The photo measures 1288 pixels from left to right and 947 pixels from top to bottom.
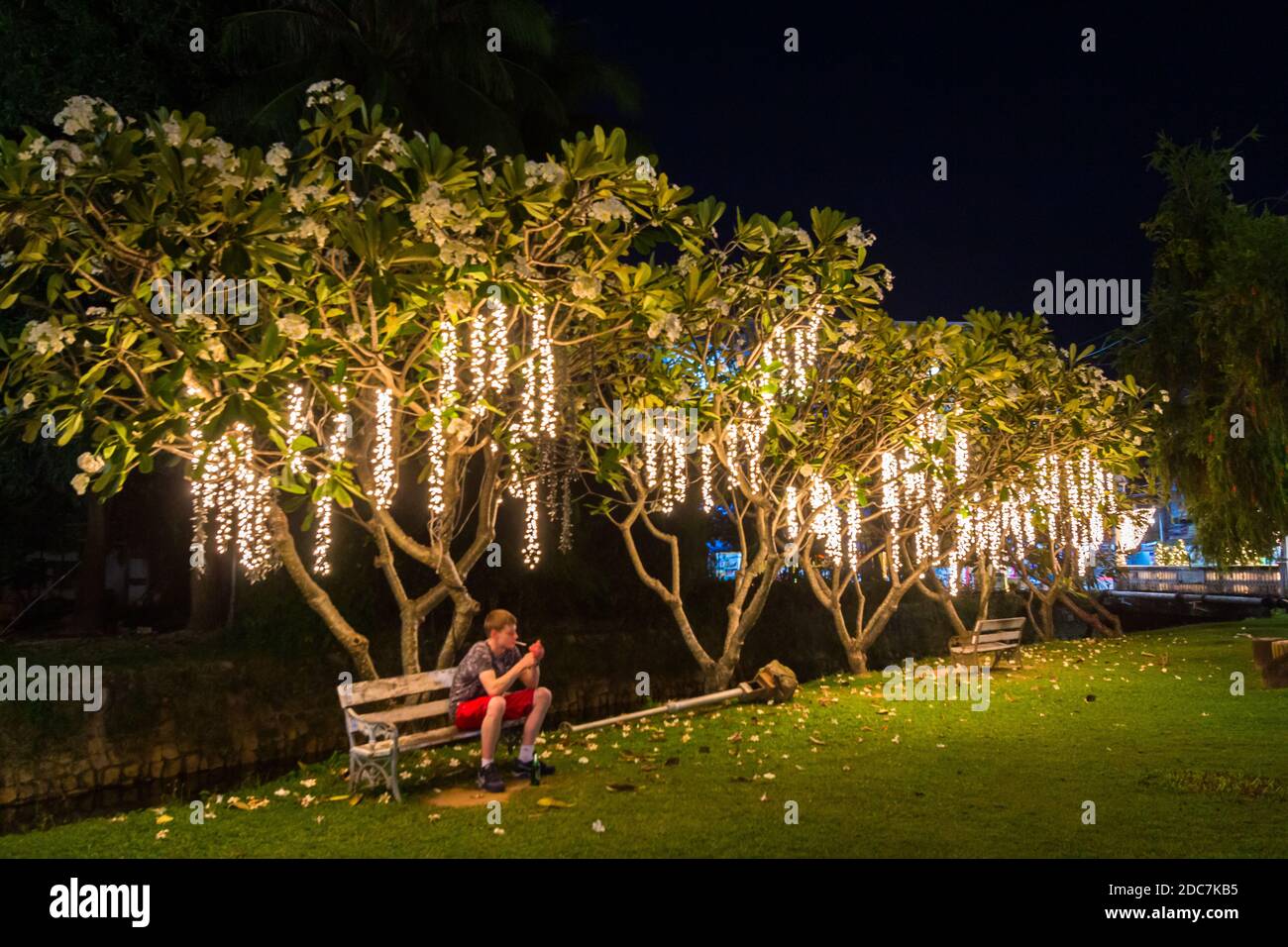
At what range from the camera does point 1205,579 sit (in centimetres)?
3897

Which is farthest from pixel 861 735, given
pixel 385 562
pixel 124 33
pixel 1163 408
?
pixel 124 33

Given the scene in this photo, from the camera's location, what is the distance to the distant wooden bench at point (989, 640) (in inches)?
598

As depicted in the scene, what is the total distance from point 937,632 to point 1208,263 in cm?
1114

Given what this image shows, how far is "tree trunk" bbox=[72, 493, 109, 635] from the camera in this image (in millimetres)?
17094

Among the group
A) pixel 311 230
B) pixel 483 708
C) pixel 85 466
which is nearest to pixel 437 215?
pixel 311 230

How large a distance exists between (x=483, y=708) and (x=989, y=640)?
33.3 ft

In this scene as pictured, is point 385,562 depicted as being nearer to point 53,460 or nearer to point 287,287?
point 287,287

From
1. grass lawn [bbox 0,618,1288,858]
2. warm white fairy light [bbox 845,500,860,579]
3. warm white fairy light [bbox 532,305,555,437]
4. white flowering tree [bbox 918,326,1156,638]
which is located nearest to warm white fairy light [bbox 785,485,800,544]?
warm white fairy light [bbox 845,500,860,579]

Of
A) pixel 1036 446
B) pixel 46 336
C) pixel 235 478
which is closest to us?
pixel 46 336

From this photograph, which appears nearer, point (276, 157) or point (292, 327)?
point (292, 327)

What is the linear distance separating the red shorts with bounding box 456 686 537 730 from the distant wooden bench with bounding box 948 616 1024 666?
932 centimetres

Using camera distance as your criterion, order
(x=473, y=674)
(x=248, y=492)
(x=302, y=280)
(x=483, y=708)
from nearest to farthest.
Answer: (x=302, y=280)
(x=483, y=708)
(x=473, y=674)
(x=248, y=492)

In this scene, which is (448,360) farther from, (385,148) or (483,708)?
(483,708)

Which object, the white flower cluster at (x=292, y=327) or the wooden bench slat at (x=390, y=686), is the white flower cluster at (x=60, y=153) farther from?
the wooden bench slat at (x=390, y=686)
